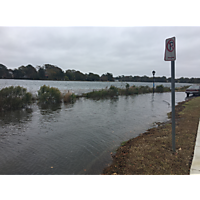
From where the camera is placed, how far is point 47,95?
17297 millimetres

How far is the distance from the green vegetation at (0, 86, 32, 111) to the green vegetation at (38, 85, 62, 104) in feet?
6.16

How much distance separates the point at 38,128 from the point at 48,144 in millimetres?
2625

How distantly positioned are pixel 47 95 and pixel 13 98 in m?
4.09

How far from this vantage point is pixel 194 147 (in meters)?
4.94

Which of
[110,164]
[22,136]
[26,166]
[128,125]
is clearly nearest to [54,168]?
[26,166]

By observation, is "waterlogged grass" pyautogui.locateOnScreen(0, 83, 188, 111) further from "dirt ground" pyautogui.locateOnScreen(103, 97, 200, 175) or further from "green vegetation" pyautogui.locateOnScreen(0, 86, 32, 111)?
"dirt ground" pyautogui.locateOnScreen(103, 97, 200, 175)

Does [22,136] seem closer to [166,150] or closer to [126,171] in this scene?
[126,171]

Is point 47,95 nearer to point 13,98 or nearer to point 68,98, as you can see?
point 68,98

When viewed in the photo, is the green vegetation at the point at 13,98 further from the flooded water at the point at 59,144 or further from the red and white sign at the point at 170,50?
the red and white sign at the point at 170,50

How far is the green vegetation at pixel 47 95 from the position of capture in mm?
17094

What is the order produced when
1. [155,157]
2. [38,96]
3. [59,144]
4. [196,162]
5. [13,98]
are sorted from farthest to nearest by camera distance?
1. [38,96]
2. [13,98]
3. [59,144]
4. [155,157]
5. [196,162]

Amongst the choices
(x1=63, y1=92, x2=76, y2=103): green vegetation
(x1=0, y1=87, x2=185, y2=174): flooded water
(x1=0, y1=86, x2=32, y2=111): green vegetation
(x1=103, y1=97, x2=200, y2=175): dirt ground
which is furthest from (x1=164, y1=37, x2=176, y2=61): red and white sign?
(x1=63, y1=92, x2=76, y2=103): green vegetation

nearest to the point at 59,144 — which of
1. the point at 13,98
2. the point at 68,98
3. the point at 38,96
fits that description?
the point at 13,98

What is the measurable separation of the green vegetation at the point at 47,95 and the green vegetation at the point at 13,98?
1.88 m
